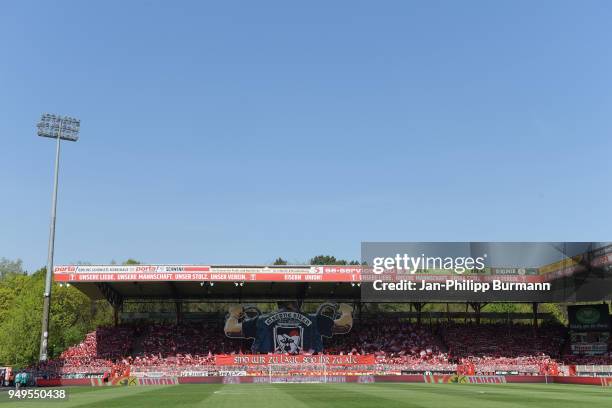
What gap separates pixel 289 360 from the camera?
49500mm

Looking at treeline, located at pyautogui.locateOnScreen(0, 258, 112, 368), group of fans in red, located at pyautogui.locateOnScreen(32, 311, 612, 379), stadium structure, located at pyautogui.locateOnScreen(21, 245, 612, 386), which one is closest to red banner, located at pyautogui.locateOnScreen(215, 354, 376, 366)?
stadium structure, located at pyautogui.locateOnScreen(21, 245, 612, 386)

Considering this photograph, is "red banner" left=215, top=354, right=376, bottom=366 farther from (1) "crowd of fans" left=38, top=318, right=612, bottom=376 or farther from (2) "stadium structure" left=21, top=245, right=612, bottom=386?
(1) "crowd of fans" left=38, top=318, right=612, bottom=376

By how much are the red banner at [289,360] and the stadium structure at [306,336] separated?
0.34ft

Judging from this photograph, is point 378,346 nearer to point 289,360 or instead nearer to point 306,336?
point 306,336

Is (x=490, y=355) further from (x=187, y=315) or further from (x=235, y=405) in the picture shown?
(x=235, y=405)

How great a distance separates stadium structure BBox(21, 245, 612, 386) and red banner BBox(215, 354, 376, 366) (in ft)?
0.34

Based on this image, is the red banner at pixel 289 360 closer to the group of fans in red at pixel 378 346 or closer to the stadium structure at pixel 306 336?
the stadium structure at pixel 306 336

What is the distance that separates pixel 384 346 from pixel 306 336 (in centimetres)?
729

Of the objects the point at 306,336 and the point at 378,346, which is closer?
the point at 306,336

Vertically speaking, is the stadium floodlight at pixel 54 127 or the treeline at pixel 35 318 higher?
the stadium floodlight at pixel 54 127

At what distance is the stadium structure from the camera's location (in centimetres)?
4591

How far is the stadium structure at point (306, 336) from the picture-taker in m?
45.9

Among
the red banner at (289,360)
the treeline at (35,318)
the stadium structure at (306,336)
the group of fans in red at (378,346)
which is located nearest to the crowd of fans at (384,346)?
the group of fans in red at (378,346)

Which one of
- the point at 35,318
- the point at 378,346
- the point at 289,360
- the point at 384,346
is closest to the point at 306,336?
the point at 289,360
